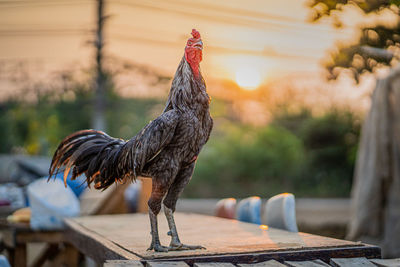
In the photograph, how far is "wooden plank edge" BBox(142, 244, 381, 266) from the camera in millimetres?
2969

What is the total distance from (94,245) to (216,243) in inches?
35.8

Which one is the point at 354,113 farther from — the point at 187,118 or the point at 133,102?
the point at 187,118

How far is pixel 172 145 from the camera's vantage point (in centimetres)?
318

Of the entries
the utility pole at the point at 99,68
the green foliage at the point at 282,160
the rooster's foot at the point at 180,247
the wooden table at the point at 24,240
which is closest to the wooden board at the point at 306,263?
the rooster's foot at the point at 180,247

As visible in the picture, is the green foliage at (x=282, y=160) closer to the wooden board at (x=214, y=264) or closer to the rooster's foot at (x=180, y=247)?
the rooster's foot at (x=180, y=247)

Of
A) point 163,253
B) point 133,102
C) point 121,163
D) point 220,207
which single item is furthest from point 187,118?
point 133,102

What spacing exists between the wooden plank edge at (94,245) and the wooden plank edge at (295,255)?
0.35 metres

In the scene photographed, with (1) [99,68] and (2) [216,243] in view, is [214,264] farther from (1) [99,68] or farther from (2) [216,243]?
(1) [99,68]

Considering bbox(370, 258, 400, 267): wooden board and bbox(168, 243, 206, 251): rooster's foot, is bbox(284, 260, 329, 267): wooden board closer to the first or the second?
bbox(370, 258, 400, 267): wooden board

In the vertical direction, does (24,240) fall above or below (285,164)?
above

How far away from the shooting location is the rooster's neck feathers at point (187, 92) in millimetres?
3172

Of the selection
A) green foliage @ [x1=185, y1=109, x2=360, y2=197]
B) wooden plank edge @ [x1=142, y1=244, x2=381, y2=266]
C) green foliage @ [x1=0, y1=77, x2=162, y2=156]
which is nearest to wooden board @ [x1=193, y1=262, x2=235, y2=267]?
wooden plank edge @ [x1=142, y1=244, x2=381, y2=266]

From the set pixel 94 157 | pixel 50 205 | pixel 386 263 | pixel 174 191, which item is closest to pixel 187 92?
pixel 174 191

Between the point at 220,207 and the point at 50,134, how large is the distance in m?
24.9
